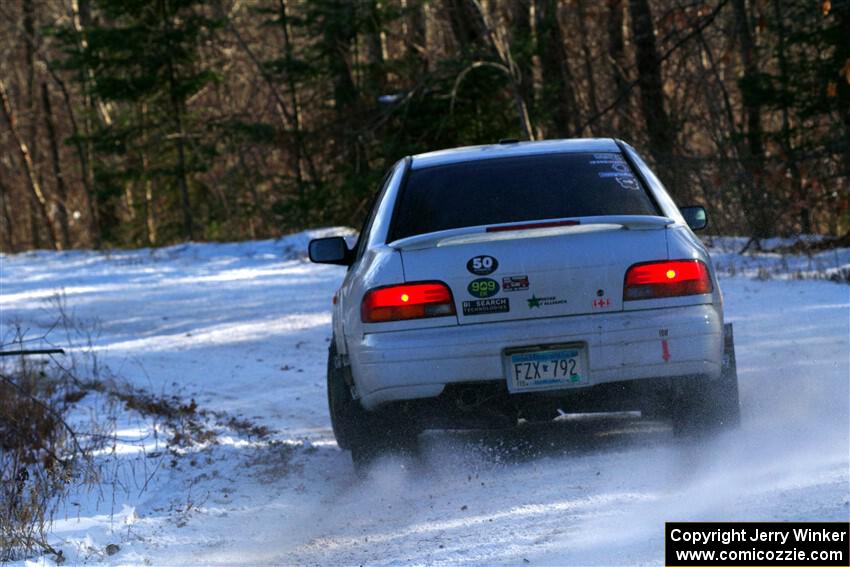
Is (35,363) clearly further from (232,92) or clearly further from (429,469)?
(232,92)

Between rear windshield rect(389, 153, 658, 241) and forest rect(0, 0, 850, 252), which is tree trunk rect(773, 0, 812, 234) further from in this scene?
rear windshield rect(389, 153, 658, 241)

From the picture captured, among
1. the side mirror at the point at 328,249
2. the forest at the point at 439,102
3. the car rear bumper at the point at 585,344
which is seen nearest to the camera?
the car rear bumper at the point at 585,344

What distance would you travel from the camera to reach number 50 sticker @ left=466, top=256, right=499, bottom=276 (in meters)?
5.77

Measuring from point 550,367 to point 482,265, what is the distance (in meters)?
0.58

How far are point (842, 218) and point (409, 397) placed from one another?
16810 millimetres

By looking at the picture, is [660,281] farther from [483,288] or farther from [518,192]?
[518,192]

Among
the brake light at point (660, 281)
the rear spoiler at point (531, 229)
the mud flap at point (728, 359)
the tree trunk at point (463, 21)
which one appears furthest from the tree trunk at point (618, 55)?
the brake light at point (660, 281)

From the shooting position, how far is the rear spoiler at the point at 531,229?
19.3 ft

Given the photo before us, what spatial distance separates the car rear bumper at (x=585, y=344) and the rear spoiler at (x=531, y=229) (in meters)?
0.43

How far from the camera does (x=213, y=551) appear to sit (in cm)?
547

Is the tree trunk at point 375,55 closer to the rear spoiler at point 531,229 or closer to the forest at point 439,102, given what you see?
the forest at point 439,102

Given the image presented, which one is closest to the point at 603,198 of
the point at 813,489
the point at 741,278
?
the point at 813,489

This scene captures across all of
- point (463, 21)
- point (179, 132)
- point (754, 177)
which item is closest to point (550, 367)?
point (754, 177)

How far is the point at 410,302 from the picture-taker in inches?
229
